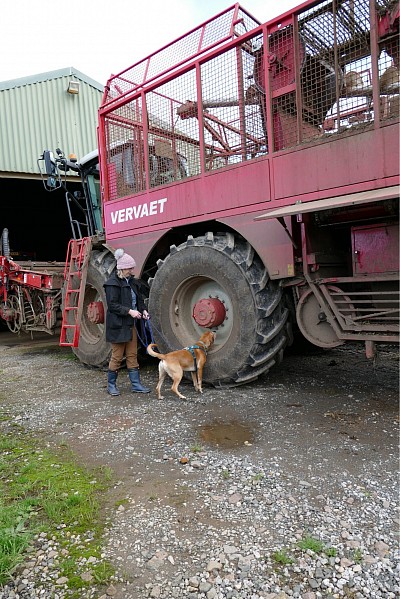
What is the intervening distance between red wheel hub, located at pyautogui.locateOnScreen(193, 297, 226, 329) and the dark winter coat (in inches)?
31.2

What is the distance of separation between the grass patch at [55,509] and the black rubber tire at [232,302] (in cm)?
189

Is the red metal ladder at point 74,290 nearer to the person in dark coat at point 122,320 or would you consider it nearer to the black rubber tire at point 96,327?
the black rubber tire at point 96,327

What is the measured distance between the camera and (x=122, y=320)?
485 cm

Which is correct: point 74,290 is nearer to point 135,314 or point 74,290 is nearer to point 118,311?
point 118,311

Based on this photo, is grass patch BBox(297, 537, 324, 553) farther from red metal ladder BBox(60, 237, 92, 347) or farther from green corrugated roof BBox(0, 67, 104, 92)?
green corrugated roof BBox(0, 67, 104, 92)

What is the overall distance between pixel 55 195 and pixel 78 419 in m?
12.2

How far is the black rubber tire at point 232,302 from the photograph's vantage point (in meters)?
4.27

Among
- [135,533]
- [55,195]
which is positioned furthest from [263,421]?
[55,195]

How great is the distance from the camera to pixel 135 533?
222 cm

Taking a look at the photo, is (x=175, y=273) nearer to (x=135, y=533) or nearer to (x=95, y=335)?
(x=95, y=335)

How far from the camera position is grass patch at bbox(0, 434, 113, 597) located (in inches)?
79.0

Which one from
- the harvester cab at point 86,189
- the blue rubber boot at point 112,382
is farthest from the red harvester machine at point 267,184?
the harvester cab at point 86,189

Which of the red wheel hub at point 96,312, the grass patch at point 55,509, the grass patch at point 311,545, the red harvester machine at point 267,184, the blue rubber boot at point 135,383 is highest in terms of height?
the red harvester machine at point 267,184

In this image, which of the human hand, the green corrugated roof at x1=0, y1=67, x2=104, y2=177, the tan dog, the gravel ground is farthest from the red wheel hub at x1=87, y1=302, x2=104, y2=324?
the green corrugated roof at x1=0, y1=67, x2=104, y2=177
